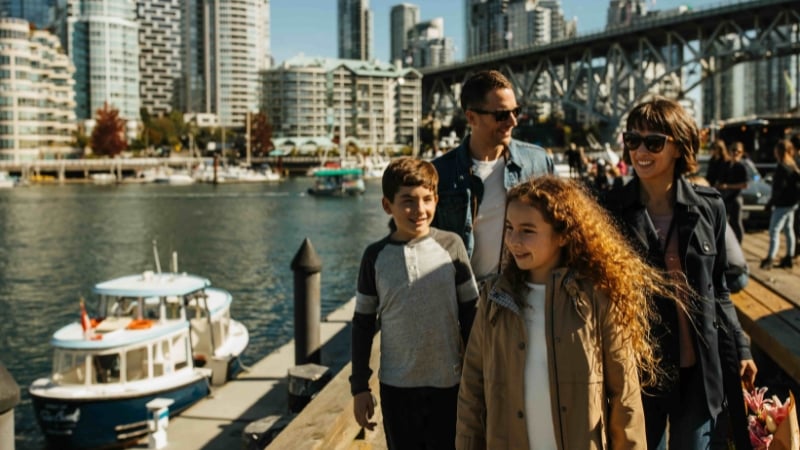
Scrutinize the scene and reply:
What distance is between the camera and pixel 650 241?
10.2 ft

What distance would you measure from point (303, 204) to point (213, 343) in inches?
2088

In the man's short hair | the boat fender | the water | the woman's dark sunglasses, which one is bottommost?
the water

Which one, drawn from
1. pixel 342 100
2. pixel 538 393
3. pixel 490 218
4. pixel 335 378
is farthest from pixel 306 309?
pixel 342 100

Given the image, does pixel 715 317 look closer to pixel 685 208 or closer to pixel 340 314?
pixel 685 208

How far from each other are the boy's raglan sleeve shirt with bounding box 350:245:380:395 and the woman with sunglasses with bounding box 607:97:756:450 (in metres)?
0.94

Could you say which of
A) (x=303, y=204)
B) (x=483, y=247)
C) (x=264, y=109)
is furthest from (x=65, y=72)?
(x=483, y=247)

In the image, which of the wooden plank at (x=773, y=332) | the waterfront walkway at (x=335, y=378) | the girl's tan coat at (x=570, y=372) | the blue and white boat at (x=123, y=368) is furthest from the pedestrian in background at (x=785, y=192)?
the blue and white boat at (x=123, y=368)

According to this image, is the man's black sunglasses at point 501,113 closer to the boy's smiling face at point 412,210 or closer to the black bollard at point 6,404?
the boy's smiling face at point 412,210

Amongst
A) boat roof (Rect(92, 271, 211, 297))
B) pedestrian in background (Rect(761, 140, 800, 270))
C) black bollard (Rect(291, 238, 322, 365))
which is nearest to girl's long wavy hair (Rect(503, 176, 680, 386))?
pedestrian in background (Rect(761, 140, 800, 270))

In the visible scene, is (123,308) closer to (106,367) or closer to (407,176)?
(106,367)

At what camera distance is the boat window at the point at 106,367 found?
11766 millimetres

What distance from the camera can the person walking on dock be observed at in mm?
3316

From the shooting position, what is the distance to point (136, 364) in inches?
476

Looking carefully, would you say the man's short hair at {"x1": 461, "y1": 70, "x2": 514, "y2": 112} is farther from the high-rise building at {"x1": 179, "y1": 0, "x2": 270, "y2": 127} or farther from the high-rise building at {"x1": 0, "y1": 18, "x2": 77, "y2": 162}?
the high-rise building at {"x1": 179, "y1": 0, "x2": 270, "y2": 127}
